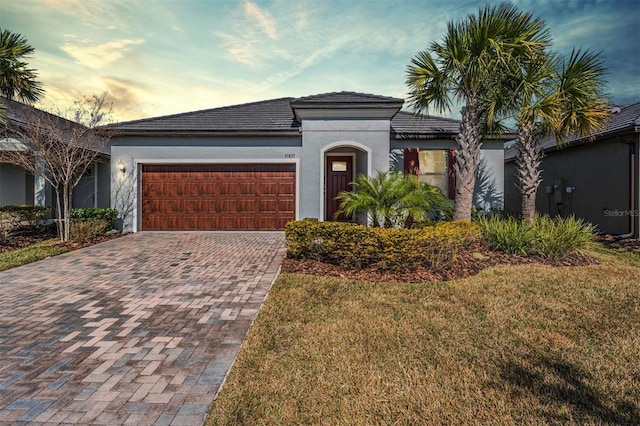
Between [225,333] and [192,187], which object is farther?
[192,187]

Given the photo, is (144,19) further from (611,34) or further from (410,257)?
(611,34)

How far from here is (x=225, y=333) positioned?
12.2 feet

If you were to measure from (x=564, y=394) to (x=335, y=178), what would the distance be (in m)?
10.6

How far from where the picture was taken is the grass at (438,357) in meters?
2.42

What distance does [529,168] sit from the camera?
8.73m

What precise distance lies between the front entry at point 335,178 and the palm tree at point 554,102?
591cm

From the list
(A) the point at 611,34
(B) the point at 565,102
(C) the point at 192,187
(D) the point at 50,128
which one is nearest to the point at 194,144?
(C) the point at 192,187

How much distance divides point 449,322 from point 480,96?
679 cm

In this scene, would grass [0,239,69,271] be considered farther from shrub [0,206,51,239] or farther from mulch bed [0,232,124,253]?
shrub [0,206,51,239]

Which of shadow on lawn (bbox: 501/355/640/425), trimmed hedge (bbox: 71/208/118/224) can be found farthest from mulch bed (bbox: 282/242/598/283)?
trimmed hedge (bbox: 71/208/118/224)

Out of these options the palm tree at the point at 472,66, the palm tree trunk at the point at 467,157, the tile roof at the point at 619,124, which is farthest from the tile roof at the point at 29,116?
the tile roof at the point at 619,124

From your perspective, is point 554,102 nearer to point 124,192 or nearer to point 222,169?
point 222,169

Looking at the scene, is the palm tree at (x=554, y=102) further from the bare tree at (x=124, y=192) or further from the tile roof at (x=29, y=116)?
the tile roof at (x=29, y=116)

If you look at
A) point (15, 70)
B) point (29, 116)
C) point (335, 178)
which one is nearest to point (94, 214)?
point (29, 116)
